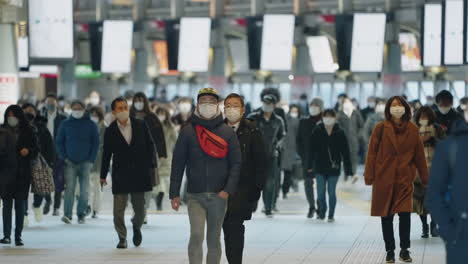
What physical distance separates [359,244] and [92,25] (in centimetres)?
2496

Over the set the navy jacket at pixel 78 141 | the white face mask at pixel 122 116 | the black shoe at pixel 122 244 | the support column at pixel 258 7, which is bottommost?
the black shoe at pixel 122 244

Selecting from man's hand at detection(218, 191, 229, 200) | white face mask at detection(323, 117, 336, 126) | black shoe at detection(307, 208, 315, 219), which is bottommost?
black shoe at detection(307, 208, 315, 219)

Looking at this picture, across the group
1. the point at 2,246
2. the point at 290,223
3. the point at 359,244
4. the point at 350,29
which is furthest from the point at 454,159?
the point at 350,29

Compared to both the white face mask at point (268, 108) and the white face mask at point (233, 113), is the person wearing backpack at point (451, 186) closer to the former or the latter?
the white face mask at point (233, 113)

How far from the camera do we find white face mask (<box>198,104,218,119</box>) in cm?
968

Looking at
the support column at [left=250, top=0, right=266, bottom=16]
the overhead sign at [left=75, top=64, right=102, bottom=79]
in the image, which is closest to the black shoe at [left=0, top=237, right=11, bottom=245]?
the support column at [left=250, top=0, right=266, bottom=16]

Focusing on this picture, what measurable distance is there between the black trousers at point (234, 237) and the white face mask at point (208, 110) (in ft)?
3.97

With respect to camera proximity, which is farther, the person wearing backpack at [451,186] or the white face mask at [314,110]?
the white face mask at [314,110]

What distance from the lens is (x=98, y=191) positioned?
17.3 m

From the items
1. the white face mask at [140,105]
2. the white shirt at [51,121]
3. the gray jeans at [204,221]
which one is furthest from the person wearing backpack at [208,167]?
the white shirt at [51,121]

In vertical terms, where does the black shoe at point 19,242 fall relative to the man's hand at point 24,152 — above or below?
below

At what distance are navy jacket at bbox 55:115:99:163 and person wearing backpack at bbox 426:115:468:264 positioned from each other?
10411mm

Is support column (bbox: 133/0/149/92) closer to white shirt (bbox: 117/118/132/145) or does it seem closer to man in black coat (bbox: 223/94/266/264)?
white shirt (bbox: 117/118/132/145)

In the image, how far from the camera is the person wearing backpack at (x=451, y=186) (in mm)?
6156
